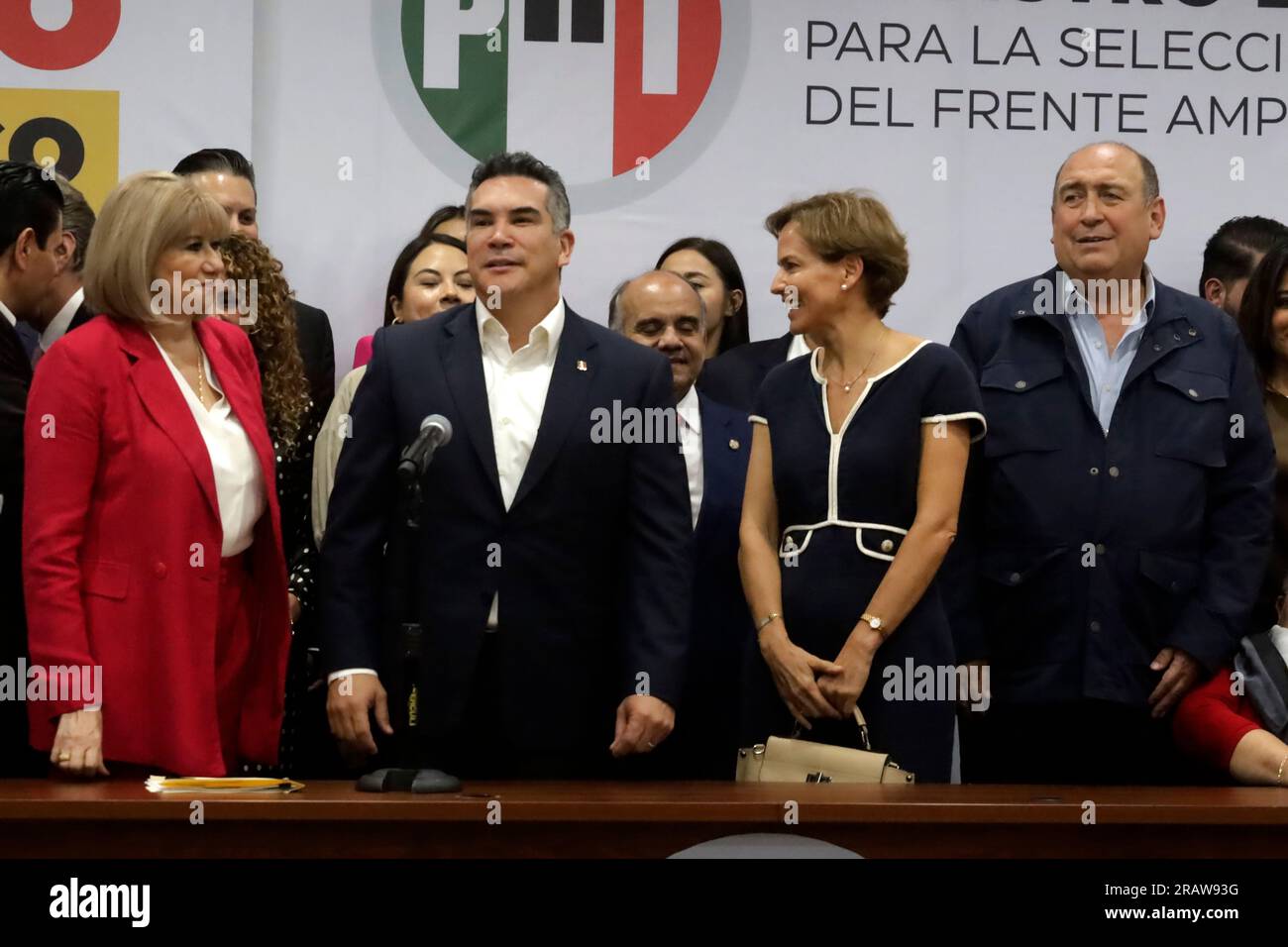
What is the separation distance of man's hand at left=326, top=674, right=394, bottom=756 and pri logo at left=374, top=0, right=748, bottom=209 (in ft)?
6.67

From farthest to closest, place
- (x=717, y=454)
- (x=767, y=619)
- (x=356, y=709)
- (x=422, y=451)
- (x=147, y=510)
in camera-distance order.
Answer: (x=717, y=454), (x=767, y=619), (x=356, y=709), (x=147, y=510), (x=422, y=451)

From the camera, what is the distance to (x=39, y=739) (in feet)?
10.3

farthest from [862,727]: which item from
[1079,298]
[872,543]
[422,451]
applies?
[1079,298]

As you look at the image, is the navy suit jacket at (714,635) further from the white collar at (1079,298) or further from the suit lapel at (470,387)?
the white collar at (1079,298)

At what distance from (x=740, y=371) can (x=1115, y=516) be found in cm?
115

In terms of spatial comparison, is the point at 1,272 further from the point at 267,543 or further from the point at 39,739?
the point at 39,739

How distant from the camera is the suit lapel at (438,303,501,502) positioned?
345 centimetres

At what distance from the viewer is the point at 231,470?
3.35 metres

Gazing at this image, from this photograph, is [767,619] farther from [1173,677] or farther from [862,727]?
[1173,677]

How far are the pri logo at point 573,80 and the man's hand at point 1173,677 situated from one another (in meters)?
2.07

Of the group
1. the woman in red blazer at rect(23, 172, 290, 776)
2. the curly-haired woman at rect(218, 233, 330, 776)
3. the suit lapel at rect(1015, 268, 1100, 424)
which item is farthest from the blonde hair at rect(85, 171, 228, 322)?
the suit lapel at rect(1015, 268, 1100, 424)

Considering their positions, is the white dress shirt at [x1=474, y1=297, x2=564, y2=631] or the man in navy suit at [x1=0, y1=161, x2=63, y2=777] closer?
the man in navy suit at [x1=0, y1=161, x2=63, y2=777]

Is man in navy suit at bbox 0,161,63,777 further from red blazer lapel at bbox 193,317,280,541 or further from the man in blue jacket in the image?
the man in blue jacket
